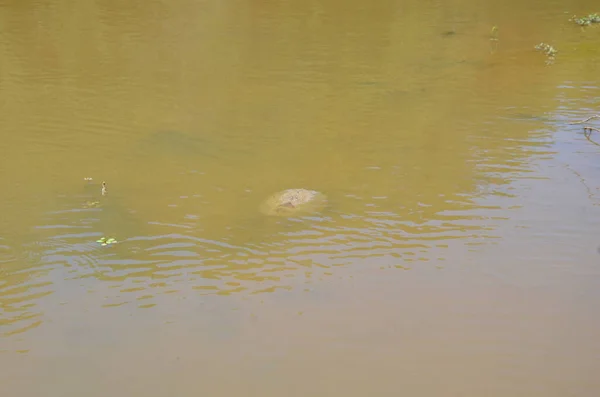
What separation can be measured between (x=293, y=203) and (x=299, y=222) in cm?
25

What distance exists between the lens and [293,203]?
5.54 meters

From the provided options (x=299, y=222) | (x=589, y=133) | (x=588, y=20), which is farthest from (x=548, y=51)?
(x=299, y=222)

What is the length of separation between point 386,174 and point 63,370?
3.47 metres

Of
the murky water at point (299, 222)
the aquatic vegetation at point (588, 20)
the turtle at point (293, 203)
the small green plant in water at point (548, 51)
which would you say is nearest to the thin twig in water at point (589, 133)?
the murky water at point (299, 222)

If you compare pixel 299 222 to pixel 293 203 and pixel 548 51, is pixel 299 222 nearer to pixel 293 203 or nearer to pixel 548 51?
pixel 293 203

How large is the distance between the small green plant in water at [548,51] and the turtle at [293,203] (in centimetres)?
537

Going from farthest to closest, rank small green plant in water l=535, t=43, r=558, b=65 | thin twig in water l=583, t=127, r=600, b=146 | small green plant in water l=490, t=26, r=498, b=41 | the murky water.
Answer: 1. small green plant in water l=490, t=26, r=498, b=41
2. small green plant in water l=535, t=43, r=558, b=65
3. thin twig in water l=583, t=127, r=600, b=146
4. the murky water

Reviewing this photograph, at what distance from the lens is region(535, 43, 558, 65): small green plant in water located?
952cm

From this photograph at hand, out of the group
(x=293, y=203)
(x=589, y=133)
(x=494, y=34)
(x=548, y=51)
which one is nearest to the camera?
(x=293, y=203)

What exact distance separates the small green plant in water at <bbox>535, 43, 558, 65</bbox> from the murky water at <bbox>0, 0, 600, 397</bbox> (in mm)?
144

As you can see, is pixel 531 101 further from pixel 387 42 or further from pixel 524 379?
pixel 524 379

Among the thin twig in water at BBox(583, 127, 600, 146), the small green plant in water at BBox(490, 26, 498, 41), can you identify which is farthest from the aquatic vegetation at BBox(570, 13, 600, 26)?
the thin twig in water at BBox(583, 127, 600, 146)

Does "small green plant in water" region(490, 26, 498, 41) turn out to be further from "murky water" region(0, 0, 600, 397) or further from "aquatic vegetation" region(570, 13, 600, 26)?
"aquatic vegetation" region(570, 13, 600, 26)

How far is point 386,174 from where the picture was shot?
6.23 meters
